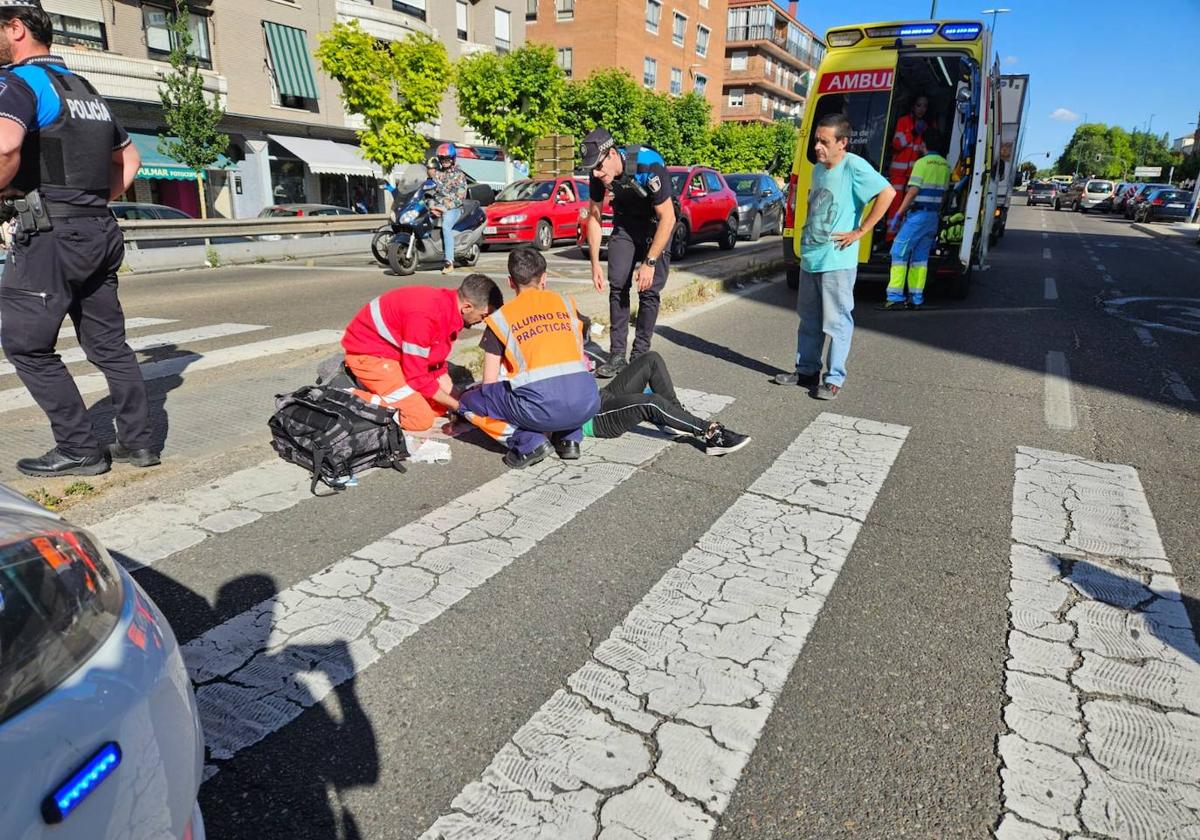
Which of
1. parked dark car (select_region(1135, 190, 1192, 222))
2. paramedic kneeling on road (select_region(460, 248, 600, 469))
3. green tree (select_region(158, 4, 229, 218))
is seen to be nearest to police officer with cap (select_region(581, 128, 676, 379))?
paramedic kneeling on road (select_region(460, 248, 600, 469))

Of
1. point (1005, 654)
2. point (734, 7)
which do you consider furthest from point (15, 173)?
point (734, 7)

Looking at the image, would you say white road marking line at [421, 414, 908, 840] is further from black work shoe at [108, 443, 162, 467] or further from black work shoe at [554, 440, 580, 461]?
black work shoe at [108, 443, 162, 467]

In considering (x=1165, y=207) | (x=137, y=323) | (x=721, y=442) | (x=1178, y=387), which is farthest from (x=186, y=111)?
(x=1165, y=207)

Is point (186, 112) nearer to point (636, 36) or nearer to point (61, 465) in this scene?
point (61, 465)

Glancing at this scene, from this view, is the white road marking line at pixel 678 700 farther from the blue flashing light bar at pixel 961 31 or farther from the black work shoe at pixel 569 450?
the blue flashing light bar at pixel 961 31

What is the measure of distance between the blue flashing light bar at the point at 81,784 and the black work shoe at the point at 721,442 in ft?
12.0

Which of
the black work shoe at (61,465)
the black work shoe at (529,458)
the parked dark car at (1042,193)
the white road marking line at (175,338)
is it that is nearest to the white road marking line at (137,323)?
the white road marking line at (175,338)

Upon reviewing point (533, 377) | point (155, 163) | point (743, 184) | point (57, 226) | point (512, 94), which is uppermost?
point (512, 94)

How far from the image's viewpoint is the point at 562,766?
2.11m

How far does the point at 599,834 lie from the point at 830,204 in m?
4.74

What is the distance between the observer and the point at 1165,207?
117ft

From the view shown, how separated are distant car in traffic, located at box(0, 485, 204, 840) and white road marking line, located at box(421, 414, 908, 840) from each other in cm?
86

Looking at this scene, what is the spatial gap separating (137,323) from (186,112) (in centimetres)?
1759

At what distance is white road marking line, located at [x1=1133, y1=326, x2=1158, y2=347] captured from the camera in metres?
7.80
